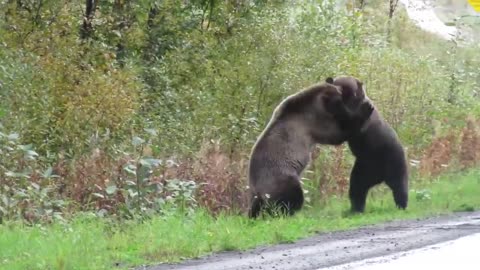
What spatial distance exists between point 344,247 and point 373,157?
412 centimetres

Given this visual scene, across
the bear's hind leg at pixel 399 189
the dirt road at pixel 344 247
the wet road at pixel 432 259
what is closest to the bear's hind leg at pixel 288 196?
the dirt road at pixel 344 247

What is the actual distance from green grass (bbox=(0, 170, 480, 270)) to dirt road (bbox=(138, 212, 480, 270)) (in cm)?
34

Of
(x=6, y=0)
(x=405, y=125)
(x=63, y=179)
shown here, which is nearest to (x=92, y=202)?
(x=63, y=179)

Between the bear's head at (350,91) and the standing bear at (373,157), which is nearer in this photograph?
the bear's head at (350,91)

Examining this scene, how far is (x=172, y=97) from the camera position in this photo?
60.4 feet

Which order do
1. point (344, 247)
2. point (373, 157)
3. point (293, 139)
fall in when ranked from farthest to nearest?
point (373, 157) < point (293, 139) < point (344, 247)

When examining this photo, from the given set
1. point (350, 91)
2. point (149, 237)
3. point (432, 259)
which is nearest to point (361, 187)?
point (350, 91)

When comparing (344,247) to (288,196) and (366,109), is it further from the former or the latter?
(366,109)

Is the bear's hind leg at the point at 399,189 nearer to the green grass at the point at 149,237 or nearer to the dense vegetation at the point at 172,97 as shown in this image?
the green grass at the point at 149,237

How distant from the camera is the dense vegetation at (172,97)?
13445mm

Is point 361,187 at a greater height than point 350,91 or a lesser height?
lesser

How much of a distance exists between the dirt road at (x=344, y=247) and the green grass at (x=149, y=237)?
0.34 m

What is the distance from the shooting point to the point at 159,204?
12.9m

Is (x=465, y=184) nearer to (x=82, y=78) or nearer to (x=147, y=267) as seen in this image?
(x=82, y=78)
